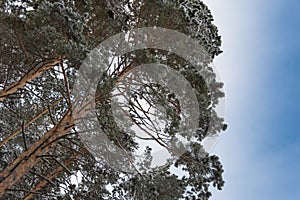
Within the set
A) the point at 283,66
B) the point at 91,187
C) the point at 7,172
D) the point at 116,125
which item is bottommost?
the point at 7,172

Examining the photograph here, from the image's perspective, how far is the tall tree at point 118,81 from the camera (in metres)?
4.88

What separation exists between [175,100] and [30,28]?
2569mm

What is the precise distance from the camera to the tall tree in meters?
4.88

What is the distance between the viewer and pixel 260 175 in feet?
71.2

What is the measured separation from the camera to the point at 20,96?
802 centimetres

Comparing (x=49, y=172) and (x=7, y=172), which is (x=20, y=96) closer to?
(x=49, y=172)

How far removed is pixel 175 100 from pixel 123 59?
1118 mm

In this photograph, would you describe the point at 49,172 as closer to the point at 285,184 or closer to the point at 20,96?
the point at 20,96

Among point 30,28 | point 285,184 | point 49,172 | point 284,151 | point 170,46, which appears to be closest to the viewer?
point 30,28

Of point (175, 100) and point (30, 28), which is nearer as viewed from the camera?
point (30, 28)

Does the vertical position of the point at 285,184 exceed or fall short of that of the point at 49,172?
it exceeds it

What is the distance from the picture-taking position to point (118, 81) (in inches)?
231

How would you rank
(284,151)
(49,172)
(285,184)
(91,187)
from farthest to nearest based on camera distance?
(284,151), (285,184), (49,172), (91,187)

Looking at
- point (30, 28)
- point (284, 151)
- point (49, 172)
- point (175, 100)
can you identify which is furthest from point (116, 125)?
point (284, 151)
